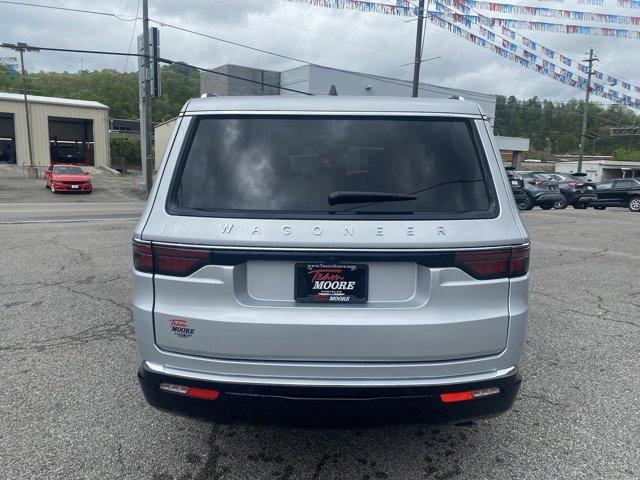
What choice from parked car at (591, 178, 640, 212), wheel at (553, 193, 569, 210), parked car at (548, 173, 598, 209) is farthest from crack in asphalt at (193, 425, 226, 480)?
parked car at (591, 178, 640, 212)

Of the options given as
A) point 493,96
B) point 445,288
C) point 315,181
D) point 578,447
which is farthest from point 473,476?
point 493,96

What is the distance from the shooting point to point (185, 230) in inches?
89.4

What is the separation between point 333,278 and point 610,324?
4301mm

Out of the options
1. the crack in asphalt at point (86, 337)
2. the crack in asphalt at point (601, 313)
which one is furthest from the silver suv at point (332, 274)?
the crack in asphalt at point (601, 313)

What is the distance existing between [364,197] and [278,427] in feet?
3.74

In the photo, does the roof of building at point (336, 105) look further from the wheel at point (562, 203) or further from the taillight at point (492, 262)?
the wheel at point (562, 203)

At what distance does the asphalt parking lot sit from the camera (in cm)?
270

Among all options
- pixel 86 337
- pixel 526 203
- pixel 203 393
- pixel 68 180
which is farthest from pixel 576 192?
pixel 68 180

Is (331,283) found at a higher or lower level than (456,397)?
higher

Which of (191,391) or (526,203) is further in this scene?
(526,203)

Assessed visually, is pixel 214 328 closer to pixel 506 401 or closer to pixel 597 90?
pixel 506 401

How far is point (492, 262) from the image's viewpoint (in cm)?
228

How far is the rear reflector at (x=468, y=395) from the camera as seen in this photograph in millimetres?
2271

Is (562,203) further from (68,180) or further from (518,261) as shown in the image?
(68,180)
